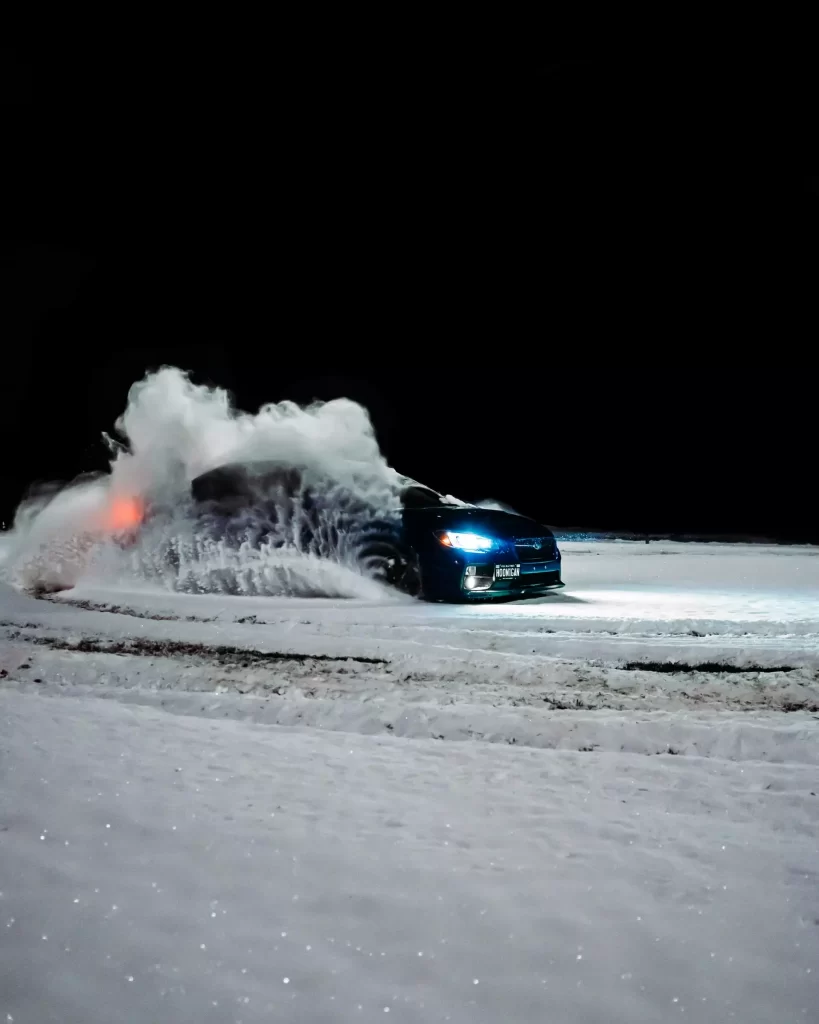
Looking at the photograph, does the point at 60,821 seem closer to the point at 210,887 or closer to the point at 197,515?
the point at 210,887

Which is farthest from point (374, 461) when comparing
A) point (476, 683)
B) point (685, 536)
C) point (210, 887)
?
point (685, 536)

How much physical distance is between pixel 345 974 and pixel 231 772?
6.62ft

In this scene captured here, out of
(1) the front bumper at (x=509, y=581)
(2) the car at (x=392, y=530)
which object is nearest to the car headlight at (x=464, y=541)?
(2) the car at (x=392, y=530)

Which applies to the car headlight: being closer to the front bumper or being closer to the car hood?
the car hood

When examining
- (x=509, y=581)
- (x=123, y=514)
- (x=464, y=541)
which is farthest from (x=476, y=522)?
(x=123, y=514)

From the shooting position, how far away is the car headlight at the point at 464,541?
442 inches

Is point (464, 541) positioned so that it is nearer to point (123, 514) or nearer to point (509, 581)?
point (509, 581)

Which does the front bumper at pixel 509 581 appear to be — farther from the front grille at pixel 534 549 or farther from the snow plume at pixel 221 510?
the snow plume at pixel 221 510

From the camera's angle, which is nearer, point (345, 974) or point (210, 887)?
point (345, 974)

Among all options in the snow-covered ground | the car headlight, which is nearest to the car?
the car headlight

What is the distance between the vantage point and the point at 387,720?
5.72 m

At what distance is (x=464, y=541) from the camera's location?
11.2 meters

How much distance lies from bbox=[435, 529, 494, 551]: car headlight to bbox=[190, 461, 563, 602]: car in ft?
0.04

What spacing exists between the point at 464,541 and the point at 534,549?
0.99 meters
